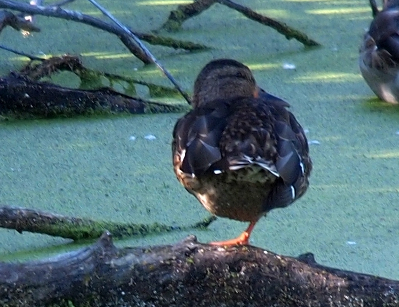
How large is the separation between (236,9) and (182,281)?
9.77 feet

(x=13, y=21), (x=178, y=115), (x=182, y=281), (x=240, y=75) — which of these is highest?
(x=240, y=75)

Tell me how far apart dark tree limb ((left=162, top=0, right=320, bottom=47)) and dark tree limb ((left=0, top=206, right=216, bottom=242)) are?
2002 mm

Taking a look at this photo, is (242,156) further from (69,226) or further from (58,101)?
(58,101)

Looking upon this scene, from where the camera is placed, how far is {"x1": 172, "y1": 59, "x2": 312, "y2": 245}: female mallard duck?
2.24m

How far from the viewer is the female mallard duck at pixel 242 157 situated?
224 cm

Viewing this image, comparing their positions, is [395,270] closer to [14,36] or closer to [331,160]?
[331,160]

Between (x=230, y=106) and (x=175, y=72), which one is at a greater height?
(x=230, y=106)

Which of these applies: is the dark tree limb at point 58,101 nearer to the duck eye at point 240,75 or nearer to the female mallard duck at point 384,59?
the female mallard duck at point 384,59

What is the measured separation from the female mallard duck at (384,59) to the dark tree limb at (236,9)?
525mm

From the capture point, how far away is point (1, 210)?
2838 millimetres

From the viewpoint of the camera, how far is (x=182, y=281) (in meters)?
2.24

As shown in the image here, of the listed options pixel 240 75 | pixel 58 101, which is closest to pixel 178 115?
pixel 58 101

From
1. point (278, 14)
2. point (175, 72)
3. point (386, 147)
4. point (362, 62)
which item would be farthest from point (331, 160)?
point (278, 14)

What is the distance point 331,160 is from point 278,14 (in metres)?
1.86
